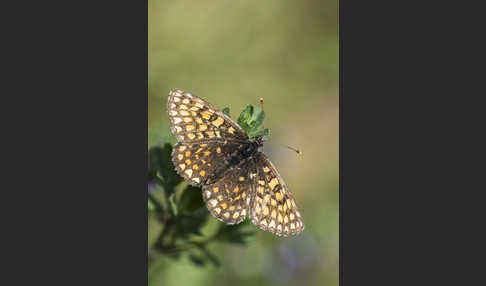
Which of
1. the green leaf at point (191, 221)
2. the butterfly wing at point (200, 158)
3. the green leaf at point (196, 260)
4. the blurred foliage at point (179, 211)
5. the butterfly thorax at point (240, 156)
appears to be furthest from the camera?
the green leaf at point (196, 260)

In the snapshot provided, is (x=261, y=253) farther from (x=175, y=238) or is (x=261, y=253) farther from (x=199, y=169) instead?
(x=199, y=169)

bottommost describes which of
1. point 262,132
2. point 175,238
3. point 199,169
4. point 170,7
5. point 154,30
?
point 175,238

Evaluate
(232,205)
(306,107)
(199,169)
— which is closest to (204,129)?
(199,169)

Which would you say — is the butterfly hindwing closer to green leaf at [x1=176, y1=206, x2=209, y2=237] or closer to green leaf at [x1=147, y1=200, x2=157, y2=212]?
green leaf at [x1=176, y1=206, x2=209, y2=237]

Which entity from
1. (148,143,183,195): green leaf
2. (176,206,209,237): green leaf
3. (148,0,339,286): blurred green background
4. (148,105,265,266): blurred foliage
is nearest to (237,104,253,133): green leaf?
(148,105,265,266): blurred foliage

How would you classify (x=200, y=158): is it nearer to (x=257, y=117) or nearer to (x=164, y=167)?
(x=164, y=167)

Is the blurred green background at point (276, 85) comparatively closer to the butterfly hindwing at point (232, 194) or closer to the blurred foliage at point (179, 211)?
the blurred foliage at point (179, 211)

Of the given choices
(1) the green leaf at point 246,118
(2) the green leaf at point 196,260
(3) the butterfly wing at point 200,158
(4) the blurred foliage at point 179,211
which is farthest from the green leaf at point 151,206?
(1) the green leaf at point 246,118
